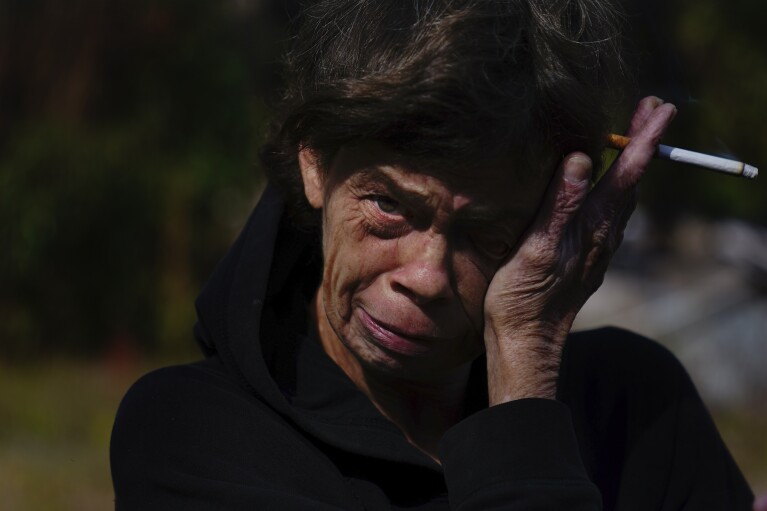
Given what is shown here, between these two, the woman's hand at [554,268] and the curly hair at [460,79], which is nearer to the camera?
the curly hair at [460,79]

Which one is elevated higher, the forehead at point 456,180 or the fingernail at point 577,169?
the fingernail at point 577,169

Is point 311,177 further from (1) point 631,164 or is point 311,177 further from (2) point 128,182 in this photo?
(2) point 128,182

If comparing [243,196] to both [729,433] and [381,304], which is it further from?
[381,304]

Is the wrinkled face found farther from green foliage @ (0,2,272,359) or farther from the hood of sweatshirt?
green foliage @ (0,2,272,359)

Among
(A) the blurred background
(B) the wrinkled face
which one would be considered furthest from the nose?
(A) the blurred background

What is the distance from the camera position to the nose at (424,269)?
193cm

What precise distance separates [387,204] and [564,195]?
1.03ft

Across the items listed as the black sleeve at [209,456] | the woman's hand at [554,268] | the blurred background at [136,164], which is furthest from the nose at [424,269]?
the blurred background at [136,164]

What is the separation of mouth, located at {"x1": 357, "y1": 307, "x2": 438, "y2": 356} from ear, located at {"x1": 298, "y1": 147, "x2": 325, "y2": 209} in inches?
11.2

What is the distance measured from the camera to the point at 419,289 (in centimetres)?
193

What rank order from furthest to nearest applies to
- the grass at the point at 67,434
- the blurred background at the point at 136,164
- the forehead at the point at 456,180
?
the blurred background at the point at 136,164
the grass at the point at 67,434
the forehead at the point at 456,180

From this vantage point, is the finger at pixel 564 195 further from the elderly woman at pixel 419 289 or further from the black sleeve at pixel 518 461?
the black sleeve at pixel 518 461

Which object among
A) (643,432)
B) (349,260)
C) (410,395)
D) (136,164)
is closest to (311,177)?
(349,260)

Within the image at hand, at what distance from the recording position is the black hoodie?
1.88 metres
